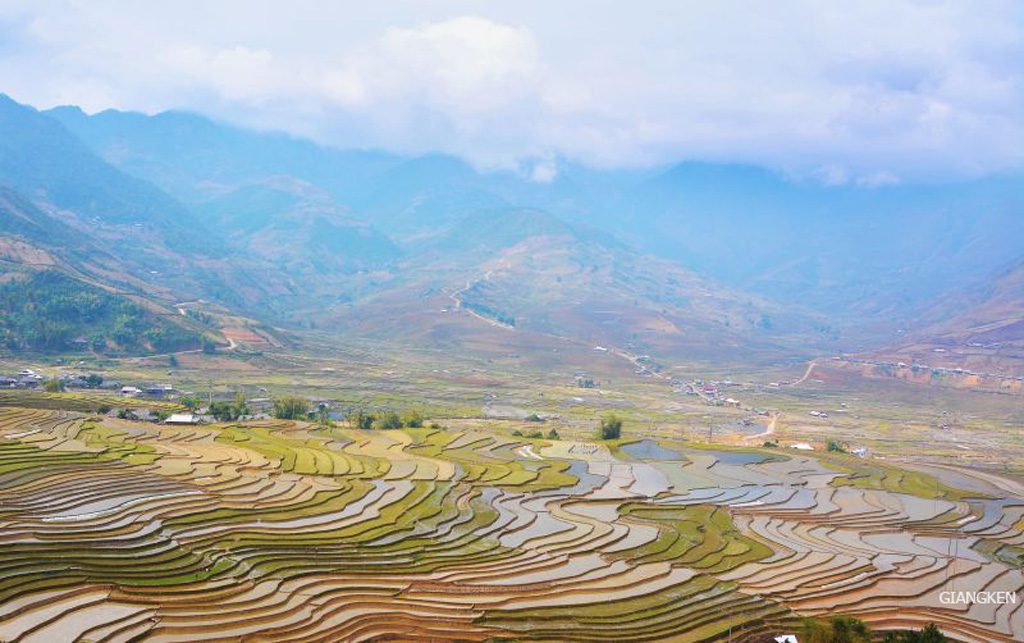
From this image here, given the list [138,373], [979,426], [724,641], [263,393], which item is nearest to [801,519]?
[724,641]

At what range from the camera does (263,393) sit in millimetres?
125188

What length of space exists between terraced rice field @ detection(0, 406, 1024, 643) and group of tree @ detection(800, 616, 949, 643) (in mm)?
3777

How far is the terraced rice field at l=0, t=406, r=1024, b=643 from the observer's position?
123 feet

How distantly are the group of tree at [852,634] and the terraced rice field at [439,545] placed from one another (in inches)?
149

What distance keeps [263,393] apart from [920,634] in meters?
106

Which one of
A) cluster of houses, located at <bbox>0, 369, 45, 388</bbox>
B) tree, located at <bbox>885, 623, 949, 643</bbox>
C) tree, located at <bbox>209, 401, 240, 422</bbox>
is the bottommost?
tree, located at <bbox>885, 623, 949, 643</bbox>

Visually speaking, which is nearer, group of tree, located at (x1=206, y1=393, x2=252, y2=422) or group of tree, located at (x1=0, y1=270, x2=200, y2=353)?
group of tree, located at (x1=206, y1=393, x2=252, y2=422)

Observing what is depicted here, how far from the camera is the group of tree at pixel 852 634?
34531 mm

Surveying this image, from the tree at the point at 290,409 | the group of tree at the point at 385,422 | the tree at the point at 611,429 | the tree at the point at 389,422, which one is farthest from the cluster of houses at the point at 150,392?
the tree at the point at 611,429

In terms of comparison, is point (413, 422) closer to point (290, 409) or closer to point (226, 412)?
point (290, 409)

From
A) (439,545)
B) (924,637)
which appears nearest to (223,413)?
(439,545)

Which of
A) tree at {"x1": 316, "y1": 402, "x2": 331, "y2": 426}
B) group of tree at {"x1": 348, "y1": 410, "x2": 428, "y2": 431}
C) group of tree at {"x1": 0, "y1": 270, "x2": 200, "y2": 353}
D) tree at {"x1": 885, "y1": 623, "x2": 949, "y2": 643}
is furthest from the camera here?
group of tree at {"x1": 0, "y1": 270, "x2": 200, "y2": 353}

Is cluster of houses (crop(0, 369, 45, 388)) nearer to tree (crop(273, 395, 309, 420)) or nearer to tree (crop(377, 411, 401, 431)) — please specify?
tree (crop(273, 395, 309, 420))

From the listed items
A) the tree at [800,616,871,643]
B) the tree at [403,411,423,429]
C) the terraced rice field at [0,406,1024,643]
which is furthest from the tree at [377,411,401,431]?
the tree at [800,616,871,643]
